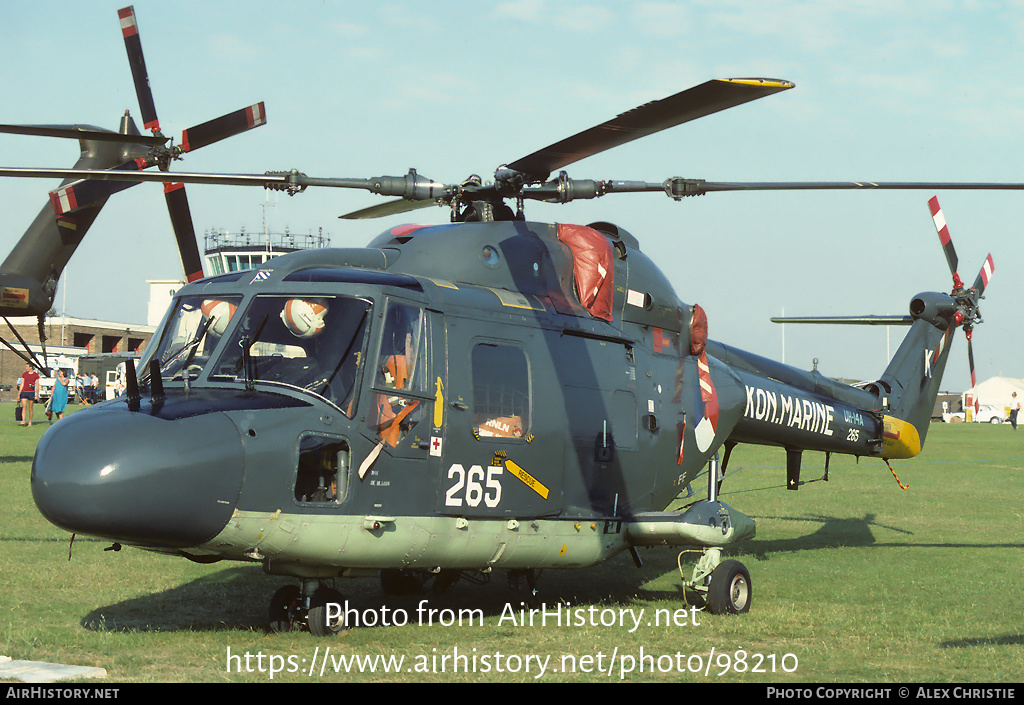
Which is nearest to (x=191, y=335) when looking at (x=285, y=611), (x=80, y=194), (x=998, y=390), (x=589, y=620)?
(x=285, y=611)

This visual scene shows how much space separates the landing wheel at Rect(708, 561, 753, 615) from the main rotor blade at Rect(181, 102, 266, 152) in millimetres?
9191

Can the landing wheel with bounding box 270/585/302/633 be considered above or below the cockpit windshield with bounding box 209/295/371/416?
below

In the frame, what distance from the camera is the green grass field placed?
7.14 m

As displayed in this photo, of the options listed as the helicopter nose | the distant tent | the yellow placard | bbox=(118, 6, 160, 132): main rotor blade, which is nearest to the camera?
the helicopter nose

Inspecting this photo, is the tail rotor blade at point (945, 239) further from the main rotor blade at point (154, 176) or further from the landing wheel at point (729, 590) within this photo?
the main rotor blade at point (154, 176)

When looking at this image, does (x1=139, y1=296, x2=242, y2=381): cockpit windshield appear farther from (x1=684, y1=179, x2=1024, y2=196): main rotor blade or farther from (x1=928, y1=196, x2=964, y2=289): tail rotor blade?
(x1=928, y1=196, x2=964, y2=289): tail rotor blade

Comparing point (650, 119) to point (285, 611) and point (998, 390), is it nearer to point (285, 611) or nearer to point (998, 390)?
point (285, 611)

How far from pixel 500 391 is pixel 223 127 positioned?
8.35 m

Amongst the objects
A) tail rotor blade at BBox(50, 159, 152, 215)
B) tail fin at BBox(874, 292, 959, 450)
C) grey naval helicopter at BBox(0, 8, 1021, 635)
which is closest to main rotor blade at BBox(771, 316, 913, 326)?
tail fin at BBox(874, 292, 959, 450)

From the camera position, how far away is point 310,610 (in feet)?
25.9

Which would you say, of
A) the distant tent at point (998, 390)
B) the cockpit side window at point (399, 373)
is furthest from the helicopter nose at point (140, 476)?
the distant tent at point (998, 390)

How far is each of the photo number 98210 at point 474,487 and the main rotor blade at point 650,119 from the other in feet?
8.51
